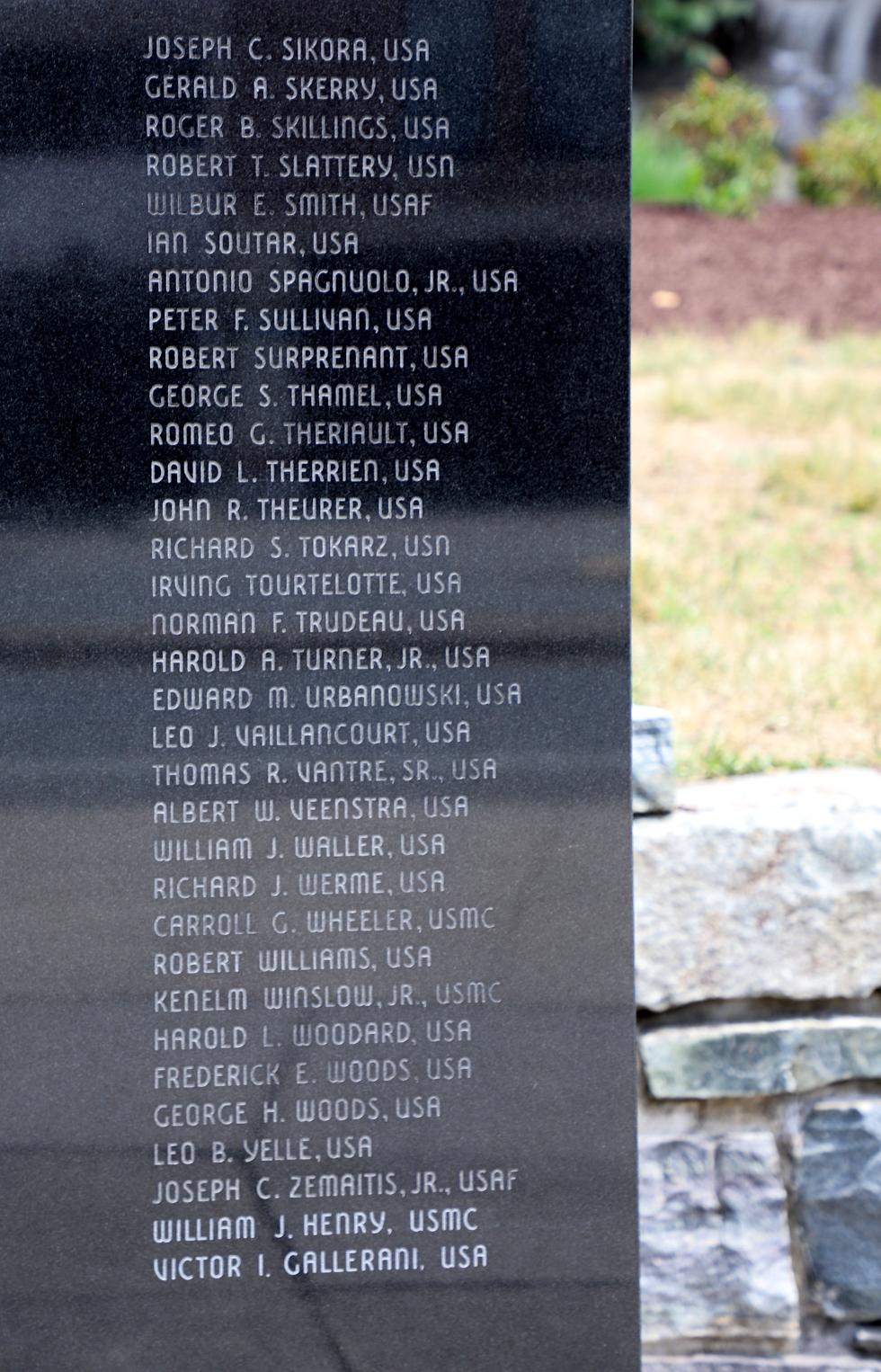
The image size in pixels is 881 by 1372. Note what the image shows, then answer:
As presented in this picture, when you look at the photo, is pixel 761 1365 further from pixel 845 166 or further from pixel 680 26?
pixel 680 26

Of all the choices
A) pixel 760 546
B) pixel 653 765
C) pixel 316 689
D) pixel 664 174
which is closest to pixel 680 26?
pixel 664 174

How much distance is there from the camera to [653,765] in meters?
2.73

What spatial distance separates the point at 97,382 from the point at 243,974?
89 cm

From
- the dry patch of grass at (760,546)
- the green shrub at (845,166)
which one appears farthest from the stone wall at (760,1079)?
the green shrub at (845,166)

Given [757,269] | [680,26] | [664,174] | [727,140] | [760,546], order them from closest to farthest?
[760,546] < [757,269] < [664,174] < [727,140] < [680,26]

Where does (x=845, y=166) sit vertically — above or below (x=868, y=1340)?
above

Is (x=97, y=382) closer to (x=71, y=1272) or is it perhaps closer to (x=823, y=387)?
(x=71, y=1272)

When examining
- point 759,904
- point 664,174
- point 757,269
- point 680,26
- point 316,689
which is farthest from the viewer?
Result: point 680,26

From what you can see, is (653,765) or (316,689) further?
(653,765)

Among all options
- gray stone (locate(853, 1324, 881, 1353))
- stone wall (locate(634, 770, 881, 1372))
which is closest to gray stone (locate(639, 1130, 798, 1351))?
stone wall (locate(634, 770, 881, 1372))

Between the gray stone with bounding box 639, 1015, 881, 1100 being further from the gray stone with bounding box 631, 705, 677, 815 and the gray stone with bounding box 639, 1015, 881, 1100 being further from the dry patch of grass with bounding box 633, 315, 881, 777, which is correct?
the dry patch of grass with bounding box 633, 315, 881, 777

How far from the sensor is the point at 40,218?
7.40 ft

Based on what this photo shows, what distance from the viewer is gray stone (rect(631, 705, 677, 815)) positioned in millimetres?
2717

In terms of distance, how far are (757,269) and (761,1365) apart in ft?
23.2
